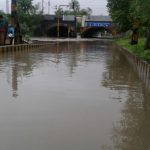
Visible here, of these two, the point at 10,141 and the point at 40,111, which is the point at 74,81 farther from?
the point at 10,141

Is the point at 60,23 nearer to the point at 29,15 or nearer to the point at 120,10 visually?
the point at 29,15

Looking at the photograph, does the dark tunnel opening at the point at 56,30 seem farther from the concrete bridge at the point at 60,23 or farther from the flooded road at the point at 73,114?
the flooded road at the point at 73,114

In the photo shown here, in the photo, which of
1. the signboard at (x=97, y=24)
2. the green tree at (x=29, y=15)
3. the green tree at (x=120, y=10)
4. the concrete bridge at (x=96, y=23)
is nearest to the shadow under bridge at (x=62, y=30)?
the concrete bridge at (x=96, y=23)

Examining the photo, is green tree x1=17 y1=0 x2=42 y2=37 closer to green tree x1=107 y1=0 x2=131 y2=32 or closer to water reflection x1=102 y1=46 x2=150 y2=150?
green tree x1=107 y1=0 x2=131 y2=32

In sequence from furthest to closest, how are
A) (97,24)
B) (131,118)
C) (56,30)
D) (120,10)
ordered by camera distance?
(56,30) → (97,24) → (120,10) → (131,118)

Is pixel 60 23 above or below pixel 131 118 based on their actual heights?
above

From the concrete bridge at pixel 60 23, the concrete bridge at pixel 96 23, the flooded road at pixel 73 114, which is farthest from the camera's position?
the concrete bridge at pixel 60 23

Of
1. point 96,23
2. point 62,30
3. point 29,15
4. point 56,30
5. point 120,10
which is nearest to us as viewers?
point 120,10

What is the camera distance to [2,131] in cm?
983

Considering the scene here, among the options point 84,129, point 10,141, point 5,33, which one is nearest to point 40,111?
point 84,129

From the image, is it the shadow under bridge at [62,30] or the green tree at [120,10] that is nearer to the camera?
the green tree at [120,10]

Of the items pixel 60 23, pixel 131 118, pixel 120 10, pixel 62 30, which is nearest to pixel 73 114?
pixel 131 118

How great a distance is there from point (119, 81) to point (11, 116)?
9559 mm

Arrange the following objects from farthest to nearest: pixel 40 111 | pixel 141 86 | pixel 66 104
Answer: pixel 141 86, pixel 66 104, pixel 40 111
